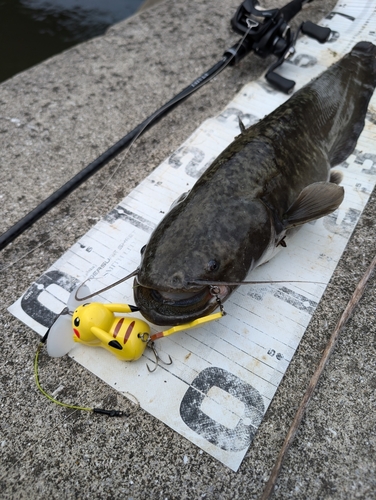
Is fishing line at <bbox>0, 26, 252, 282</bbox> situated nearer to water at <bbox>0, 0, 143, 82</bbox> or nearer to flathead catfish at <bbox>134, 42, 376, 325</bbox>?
flathead catfish at <bbox>134, 42, 376, 325</bbox>

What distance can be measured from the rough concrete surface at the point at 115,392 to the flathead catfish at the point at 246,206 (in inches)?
17.8

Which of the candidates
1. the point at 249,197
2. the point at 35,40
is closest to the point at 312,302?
the point at 249,197

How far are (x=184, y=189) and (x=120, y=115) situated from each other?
98 centimetres

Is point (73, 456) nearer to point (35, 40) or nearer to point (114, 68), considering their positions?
point (114, 68)

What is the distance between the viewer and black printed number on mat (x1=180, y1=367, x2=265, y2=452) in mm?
1520

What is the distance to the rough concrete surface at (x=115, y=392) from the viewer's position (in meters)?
1.45

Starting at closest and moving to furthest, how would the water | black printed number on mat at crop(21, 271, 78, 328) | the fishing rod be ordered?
black printed number on mat at crop(21, 271, 78, 328)
the fishing rod
the water

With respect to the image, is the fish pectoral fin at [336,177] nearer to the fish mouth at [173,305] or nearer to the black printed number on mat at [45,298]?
the fish mouth at [173,305]

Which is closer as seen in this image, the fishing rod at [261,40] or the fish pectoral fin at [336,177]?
the fish pectoral fin at [336,177]

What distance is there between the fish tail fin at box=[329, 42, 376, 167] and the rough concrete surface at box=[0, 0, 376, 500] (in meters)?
0.39

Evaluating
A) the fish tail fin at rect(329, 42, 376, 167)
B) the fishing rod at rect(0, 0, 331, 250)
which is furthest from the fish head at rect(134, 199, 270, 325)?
the fishing rod at rect(0, 0, 331, 250)

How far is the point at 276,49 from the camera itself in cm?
298

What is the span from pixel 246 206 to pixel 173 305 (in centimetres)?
54

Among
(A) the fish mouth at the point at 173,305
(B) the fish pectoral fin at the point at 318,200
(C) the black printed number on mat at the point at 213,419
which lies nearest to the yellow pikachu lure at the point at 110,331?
(A) the fish mouth at the point at 173,305
